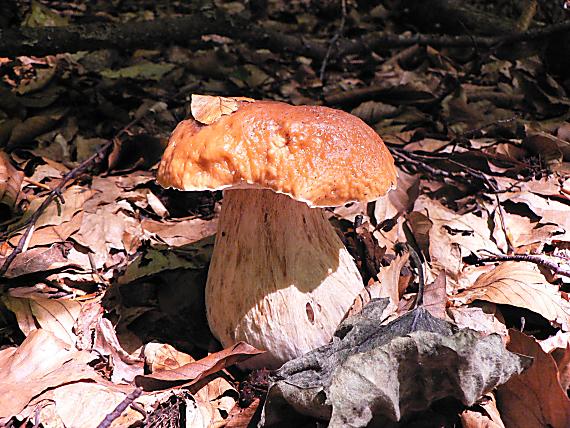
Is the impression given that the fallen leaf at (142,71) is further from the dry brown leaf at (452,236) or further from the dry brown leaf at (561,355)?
the dry brown leaf at (561,355)

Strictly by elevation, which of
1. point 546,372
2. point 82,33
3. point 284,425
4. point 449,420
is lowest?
point 284,425

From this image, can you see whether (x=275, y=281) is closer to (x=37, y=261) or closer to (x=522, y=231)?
(x=37, y=261)

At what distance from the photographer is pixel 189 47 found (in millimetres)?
5328

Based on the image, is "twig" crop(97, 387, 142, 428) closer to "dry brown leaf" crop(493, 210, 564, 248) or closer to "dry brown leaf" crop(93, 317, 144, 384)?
"dry brown leaf" crop(93, 317, 144, 384)

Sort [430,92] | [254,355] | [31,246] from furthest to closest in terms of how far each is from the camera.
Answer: [430,92]
[31,246]
[254,355]

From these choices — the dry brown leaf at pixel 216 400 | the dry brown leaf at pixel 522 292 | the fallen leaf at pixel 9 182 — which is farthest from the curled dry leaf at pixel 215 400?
the fallen leaf at pixel 9 182

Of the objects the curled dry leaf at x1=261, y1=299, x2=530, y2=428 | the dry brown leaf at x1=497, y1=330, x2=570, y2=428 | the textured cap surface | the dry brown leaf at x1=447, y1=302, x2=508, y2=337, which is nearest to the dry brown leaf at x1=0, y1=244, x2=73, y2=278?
the textured cap surface

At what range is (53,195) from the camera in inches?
121

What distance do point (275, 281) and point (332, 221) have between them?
36.4 inches

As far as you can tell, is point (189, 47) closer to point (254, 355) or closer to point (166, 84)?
point (166, 84)

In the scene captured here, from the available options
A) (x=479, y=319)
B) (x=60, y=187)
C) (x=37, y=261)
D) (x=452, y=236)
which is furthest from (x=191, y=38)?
(x=479, y=319)

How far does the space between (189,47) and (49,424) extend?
166 inches

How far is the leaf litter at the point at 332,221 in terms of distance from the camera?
1.94 meters

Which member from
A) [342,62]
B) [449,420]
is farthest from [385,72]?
[449,420]
